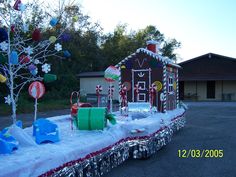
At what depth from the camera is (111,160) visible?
6363 mm

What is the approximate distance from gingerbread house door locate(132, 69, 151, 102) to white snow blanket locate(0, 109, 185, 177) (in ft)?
13.1

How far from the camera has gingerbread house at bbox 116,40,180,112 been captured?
11.1 m

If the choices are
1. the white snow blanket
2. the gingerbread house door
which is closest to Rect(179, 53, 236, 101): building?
the gingerbread house door

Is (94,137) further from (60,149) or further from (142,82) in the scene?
(142,82)

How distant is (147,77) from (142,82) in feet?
0.88

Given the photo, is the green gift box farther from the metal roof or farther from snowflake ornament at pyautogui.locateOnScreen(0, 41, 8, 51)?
the metal roof

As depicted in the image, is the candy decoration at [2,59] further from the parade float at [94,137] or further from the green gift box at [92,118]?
the green gift box at [92,118]

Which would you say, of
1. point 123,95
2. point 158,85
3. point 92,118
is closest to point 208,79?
point 158,85

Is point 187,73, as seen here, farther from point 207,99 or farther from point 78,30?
point 78,30

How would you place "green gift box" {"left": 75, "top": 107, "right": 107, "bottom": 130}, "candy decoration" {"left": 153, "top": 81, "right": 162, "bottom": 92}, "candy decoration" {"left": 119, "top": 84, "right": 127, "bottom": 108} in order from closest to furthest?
"green gift box" {"left": 75, "top": 107, "right": 107, "bottom": 130}
"candy decoration" {"left": 119, "top": 84, "right": 127, "bottom": 108}
"candy decoration" {"left": 153, "top": 81, "right": 162, "bottom": 92}

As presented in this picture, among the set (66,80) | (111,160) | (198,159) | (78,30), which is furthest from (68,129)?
(78,30)

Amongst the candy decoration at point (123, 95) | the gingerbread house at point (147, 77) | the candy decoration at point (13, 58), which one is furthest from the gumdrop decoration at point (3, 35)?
the gingerbread house at point (147, 77)

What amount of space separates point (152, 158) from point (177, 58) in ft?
175

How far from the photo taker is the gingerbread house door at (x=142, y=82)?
11328mm
